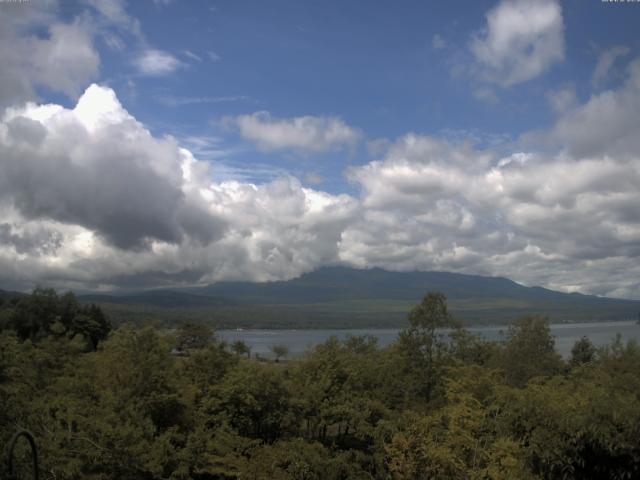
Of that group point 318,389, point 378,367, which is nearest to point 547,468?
point 318,389

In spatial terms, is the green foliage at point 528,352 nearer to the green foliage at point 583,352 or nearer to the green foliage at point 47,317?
the green foliage at point 583,352

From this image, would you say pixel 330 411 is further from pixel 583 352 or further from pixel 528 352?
pixel 583 352

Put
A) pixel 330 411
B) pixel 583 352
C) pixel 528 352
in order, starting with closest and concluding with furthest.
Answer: pixel 330 411
pixel 528 352
pixel 583 352

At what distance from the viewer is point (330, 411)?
26.8m

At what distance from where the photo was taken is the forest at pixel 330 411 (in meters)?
12.4

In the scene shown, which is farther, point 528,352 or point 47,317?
point 47,317

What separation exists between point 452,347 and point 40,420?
21295 mm

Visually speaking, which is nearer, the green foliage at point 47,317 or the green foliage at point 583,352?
the green foliage at point 583,352

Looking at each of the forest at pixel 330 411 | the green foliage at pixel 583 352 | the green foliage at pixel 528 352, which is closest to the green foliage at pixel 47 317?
the forest at pixel 330 411

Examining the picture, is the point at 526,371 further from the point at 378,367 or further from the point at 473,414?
the point at 473,414

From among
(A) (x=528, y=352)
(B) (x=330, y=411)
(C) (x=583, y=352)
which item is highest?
(A) (x=528, y=352)

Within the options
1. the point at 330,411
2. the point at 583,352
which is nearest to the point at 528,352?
the point at 330,411

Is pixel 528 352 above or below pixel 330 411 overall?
above

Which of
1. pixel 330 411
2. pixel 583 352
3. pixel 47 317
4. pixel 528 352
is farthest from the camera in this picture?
pixel 47 317
